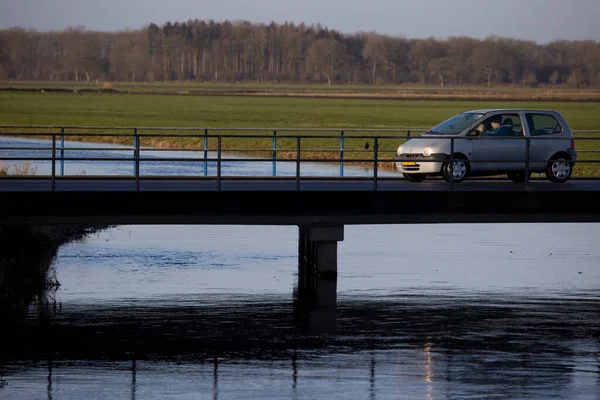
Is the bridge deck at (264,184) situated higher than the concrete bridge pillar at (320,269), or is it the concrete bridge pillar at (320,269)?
the bridge deck at (264,184)

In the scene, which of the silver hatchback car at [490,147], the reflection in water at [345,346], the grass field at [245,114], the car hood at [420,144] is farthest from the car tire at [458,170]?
the grass field at [245,114]

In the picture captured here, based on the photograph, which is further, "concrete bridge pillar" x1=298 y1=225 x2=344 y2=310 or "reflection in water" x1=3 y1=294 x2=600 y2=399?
"concrete bridge pillar" x1=298 y1=225 x2=344 y2=310

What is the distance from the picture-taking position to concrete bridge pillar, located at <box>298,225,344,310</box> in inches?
898

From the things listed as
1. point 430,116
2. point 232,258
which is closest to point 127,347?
point 232,258

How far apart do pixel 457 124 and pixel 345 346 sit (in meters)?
10.4

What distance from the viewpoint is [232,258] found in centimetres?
2838

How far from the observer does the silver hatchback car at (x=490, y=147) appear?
26.8 metres

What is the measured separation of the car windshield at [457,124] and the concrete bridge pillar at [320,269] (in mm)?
4289

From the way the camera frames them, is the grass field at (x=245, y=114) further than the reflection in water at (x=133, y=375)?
Yes

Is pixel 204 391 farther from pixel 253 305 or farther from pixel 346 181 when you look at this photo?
pixel 346 181

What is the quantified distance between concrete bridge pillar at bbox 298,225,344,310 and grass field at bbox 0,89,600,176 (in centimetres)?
4203

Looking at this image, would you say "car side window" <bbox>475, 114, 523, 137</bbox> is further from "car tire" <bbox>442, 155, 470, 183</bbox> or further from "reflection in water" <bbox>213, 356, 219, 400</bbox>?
"reflection in water" <bbox>213, 356, 219, 400</bbox>

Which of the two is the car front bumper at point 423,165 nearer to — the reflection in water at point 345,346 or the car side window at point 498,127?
the car side window at point 498,127

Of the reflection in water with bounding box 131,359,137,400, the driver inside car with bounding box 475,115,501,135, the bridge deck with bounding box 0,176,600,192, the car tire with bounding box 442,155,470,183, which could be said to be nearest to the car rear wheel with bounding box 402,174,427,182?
the bridge deck with bounding box 0,176,600,192
